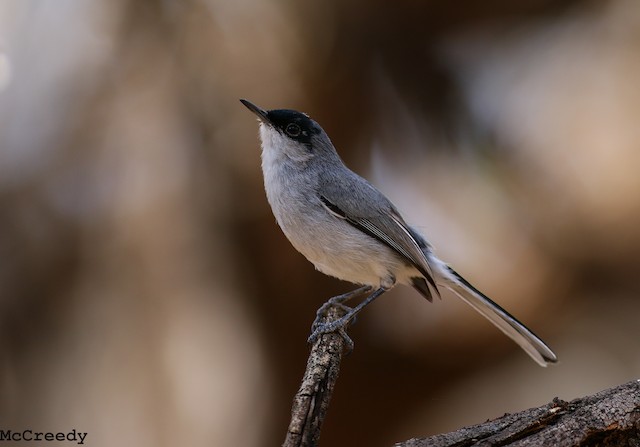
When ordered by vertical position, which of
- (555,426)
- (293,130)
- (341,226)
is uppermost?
(293,130)

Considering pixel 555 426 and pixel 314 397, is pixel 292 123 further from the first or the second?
pixel 555 426

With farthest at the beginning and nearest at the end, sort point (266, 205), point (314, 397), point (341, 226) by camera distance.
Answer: point (266, 205) < point (341, 226) < point (314, 397)

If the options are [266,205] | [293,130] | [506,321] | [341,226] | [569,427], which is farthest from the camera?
[266,205]

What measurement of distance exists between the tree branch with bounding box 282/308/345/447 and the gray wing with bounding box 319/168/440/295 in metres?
0.61

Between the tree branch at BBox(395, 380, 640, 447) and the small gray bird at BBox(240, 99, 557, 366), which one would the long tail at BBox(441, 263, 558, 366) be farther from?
the tree branch at BBox(395, 380, 640, 447)

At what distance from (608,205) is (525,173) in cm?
45

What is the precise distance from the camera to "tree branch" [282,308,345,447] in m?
1.52

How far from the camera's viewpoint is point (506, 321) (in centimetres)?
248

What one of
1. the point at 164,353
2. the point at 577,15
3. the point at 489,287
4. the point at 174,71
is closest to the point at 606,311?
the point at 489,287

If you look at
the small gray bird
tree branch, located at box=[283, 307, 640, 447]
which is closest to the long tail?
the small gray bird

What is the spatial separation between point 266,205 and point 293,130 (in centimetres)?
90

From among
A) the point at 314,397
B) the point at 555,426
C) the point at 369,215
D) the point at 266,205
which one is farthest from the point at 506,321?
the point at 266,205

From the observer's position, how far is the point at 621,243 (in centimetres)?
350

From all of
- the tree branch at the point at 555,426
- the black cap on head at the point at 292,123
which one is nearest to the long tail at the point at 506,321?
the black cap on head at the point at 292,123
